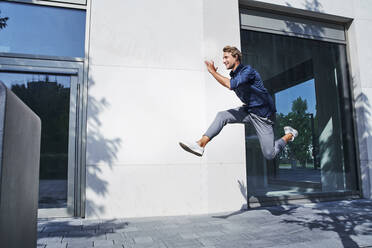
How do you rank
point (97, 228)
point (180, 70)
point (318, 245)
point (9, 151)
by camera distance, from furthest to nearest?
point (180, 70) → point (97, 228) → point (318, 245) → point (9, 151)

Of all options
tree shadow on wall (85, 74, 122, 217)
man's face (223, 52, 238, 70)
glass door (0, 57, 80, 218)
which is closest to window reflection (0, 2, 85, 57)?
glass door (0, 57, 80, 218)

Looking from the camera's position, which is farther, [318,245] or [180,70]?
[180,70]

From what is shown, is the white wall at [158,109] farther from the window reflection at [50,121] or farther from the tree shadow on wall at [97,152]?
the window reflection at [50,121]

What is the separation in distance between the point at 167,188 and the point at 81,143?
5.66 feet

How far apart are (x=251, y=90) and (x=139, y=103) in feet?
7.75

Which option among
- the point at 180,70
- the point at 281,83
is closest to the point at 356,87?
the point at 281,83

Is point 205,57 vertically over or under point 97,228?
over

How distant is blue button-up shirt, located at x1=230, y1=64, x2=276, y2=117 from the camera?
3.59 m

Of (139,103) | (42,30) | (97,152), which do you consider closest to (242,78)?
(139,103)

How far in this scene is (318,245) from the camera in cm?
334

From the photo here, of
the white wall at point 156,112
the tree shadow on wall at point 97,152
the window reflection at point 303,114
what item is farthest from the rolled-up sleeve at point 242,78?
the window reflection at point 303,114

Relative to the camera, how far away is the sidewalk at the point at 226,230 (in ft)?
11.4

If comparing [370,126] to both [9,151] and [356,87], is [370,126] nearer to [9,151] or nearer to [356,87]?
[356,87]

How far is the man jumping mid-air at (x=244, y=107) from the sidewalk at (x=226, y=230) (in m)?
1.08
